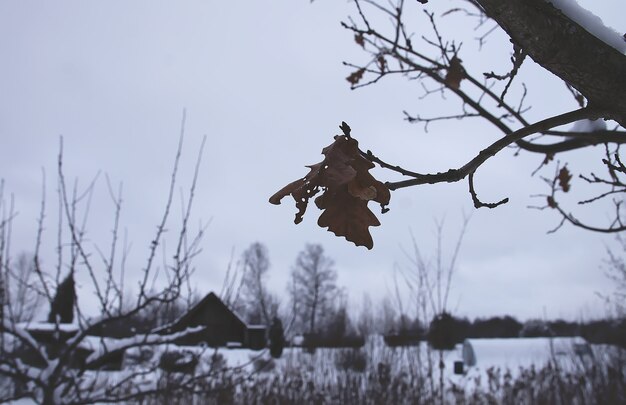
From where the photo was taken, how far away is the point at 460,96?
2.83 meters

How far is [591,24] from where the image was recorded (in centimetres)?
85

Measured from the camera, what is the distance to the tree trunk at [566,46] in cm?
76

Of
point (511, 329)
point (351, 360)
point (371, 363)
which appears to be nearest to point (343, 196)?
point (371, 363)

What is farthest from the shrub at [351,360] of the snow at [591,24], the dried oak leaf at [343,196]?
the snow at [591,24]

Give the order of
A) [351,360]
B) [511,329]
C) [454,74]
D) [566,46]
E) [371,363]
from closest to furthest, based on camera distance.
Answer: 1. [566,46]
2. [454,74]
3. [371,363]
4. [351,360]
5. [511,329]

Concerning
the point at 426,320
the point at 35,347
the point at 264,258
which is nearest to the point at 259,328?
the point at 426,320

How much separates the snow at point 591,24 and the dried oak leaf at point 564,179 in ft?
8.71

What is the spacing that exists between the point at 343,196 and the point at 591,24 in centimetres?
57

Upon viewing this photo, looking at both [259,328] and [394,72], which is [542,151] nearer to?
[394,72]

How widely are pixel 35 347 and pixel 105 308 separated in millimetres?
559

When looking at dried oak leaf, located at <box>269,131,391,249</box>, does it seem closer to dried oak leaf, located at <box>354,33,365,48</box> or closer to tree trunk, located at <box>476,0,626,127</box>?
tree trunk, located at <box>476,0,626,127</box>

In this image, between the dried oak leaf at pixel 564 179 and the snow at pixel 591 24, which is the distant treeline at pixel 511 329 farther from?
the snow at pixel 591 24

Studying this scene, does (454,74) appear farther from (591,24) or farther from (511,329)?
(511,329)

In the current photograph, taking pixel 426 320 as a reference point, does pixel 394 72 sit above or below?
above
